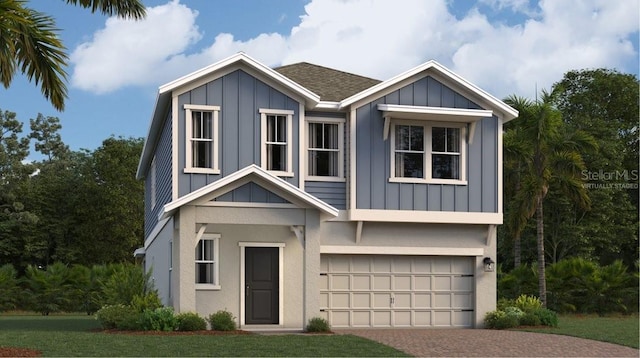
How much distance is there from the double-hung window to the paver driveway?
4211 millimetres

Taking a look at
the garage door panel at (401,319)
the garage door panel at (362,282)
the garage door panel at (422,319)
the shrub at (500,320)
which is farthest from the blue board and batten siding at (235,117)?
the shrub at (500,320)

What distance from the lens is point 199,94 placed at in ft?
73.8

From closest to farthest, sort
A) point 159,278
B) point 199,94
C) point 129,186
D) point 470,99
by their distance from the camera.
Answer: point 199,94
point 470,99
point 159,278
point 129,186

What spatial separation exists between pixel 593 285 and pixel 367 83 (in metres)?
12.3

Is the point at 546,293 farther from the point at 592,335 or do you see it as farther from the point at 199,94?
the point at 199,94

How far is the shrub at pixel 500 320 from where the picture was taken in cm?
2356

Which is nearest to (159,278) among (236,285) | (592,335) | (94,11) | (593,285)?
(236,285)

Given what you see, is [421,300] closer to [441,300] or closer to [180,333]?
[441,300]

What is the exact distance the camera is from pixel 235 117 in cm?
2269

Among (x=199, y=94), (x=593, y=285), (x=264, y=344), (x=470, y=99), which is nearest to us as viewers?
(x=264, y=344)

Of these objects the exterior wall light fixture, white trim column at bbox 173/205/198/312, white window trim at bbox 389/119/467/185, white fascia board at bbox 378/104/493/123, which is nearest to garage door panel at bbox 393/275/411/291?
the exterior wall light fixture

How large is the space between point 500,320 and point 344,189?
17.4ft

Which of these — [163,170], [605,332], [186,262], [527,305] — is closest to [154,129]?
[163,170]

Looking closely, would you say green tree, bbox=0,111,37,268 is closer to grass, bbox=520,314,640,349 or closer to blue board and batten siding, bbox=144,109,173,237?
blue board and batten siding, bbox=144,109,173,237
